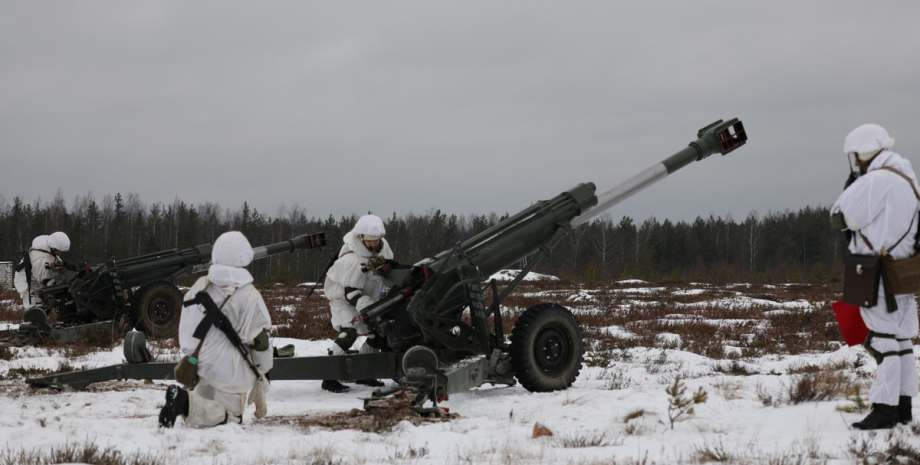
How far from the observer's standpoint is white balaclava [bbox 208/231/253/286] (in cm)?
580

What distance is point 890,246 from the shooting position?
4.89m

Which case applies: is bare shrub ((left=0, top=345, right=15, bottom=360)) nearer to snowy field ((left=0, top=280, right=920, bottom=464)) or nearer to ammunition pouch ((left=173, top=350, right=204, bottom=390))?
snowy field ((left=0, top=280, right=920, bottom=464))

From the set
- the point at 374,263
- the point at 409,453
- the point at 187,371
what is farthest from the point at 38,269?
the point at 409,453

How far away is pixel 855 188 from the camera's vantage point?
4957mm

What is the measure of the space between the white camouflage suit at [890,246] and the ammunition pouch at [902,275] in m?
0.10

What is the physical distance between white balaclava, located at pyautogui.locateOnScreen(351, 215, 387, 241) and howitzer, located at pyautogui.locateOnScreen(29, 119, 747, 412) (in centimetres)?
74

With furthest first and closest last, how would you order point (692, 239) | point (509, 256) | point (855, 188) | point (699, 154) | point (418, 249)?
point (692, 239)
point (418, 249)
point (699, 154)
point (509, 256)
point (855, 188)

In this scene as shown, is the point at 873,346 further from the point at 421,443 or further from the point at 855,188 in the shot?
the point at 421,443

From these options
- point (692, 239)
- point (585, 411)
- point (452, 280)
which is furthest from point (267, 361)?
point (692, 239)

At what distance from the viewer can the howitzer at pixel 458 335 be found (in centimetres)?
734

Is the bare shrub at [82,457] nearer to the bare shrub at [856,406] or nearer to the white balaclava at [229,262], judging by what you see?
the white balaclava at [229,262]

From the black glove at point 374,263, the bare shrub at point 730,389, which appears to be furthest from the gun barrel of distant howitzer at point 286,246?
the bare shrub at point 730,389

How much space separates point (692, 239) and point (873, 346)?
79808mm

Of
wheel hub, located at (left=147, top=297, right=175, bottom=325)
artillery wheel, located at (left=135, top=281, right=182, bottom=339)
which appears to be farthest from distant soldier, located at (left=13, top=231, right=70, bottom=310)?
wheel hub, located at (left=147, top=297, right=175, bottom=325)
